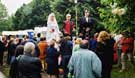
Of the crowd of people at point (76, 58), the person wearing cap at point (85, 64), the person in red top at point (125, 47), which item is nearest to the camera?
the person wearing cap at point (85, 64)

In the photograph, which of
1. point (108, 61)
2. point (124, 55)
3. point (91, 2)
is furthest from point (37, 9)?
point (108, 61)

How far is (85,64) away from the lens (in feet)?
44.3

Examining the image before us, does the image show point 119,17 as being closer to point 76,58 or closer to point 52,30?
point 52,30

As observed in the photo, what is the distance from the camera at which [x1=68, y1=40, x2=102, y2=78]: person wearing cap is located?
13344 millimetres

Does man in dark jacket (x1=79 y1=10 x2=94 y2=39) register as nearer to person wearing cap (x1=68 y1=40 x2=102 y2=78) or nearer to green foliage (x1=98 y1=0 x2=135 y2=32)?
green foliage (x1=98 y1=0 x2=135 y2=32)

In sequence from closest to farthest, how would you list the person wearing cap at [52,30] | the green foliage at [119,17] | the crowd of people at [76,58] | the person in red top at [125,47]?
1. the crowd of people at [76,58]
2. the green foliage at [119,17]
3. the person wearing cap at [52,30]
4. the person in red top at [125,47]

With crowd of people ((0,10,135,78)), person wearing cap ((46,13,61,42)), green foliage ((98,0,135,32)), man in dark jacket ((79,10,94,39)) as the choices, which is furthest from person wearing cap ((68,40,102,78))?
person wearing cap ((46,13,61,42))

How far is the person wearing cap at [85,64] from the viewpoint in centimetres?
1334

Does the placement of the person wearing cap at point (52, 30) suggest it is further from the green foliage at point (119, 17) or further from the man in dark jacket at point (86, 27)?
the man in dark jacket at point (86, 27)

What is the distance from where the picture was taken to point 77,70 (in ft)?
44.7

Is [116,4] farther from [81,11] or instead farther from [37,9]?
[37,9]

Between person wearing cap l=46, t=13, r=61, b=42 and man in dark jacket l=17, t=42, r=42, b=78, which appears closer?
man in dark jacket l=17, t=42, r=42, b=78

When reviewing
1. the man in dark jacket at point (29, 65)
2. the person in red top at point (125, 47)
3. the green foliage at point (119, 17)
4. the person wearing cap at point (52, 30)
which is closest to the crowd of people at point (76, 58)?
the man in dark jacket at point (29, 65)

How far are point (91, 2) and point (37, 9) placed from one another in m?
51.4
